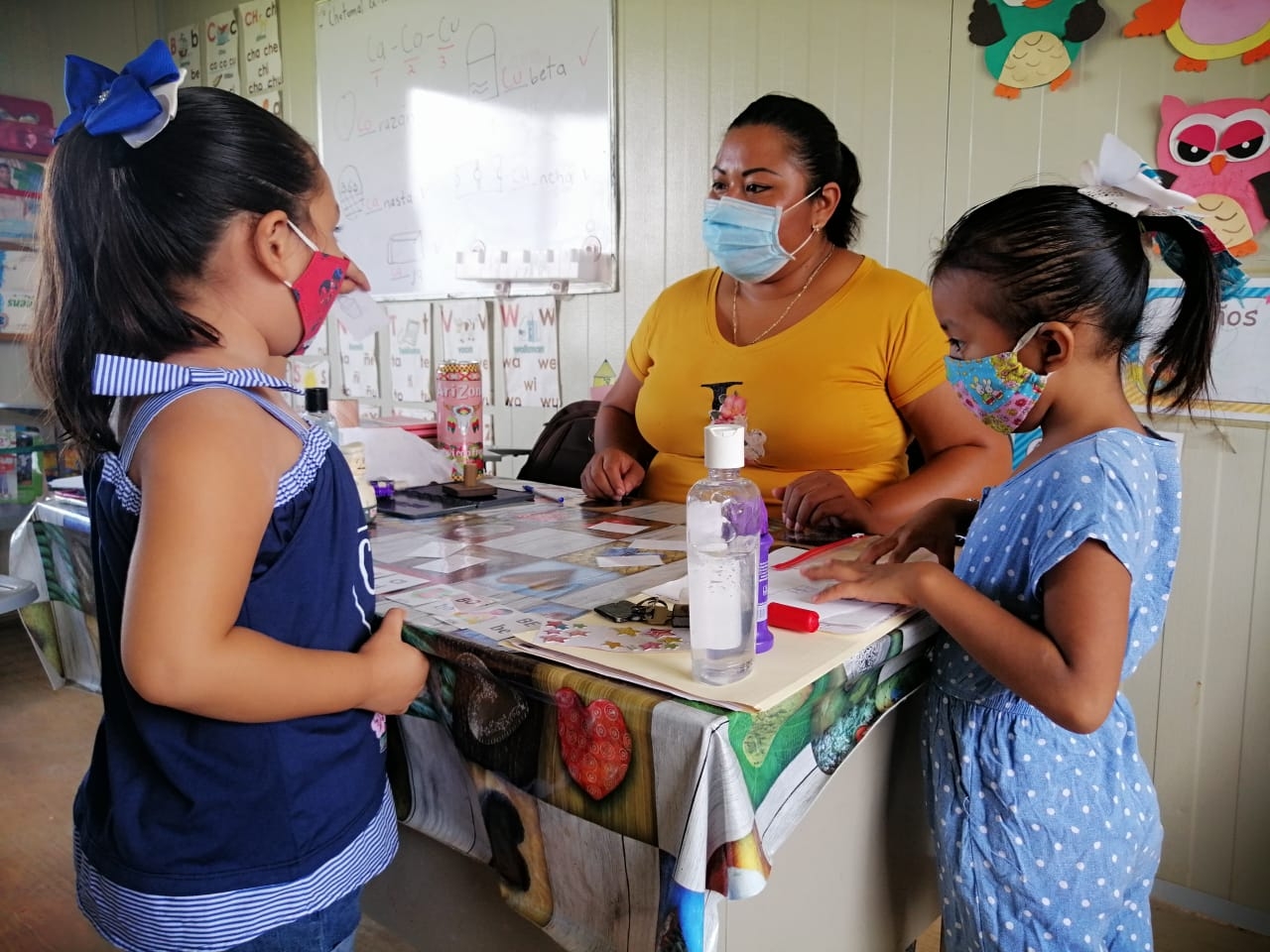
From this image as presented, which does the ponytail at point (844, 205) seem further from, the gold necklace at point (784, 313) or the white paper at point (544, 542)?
the white paper at point (544, 542)

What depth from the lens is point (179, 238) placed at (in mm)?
772

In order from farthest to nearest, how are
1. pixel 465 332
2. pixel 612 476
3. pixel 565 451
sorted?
pixel 465 332 → pixel 565 451 → pixel 612 476

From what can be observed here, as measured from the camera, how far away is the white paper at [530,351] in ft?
9.96

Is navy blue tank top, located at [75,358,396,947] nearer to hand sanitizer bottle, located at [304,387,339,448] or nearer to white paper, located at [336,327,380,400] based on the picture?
hand sanitizer bottle, located at [304,387,339,448]

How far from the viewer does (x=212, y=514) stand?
2.20 ft

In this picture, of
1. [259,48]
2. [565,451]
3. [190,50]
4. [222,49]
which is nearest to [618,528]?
[565,451]

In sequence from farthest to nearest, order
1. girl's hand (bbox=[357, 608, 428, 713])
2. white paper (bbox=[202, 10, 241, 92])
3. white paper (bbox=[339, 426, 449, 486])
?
white paper (bbox=[202, 10, 241, 92]) → white paper (bbox=[339, 426, 449, 486]) → girl's hand (bbox=[357, 608, 428, 713])

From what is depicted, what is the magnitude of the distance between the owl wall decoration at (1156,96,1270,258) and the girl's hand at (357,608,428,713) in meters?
1.55

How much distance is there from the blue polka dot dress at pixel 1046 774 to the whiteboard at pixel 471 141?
6.74ft

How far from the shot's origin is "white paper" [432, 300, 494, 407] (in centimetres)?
323

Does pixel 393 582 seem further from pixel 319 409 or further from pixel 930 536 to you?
pixel 930 536

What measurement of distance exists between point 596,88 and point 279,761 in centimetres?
245

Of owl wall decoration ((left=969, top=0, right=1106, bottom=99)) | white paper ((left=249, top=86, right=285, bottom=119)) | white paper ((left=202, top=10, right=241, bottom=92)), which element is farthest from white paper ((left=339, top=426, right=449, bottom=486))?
white paper ((left=202, top=10, right=241, bottom=92))

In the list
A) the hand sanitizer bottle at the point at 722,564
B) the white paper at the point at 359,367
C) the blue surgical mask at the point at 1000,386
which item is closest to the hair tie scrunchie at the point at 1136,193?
the blue surgical mask at the point at 1000,386
